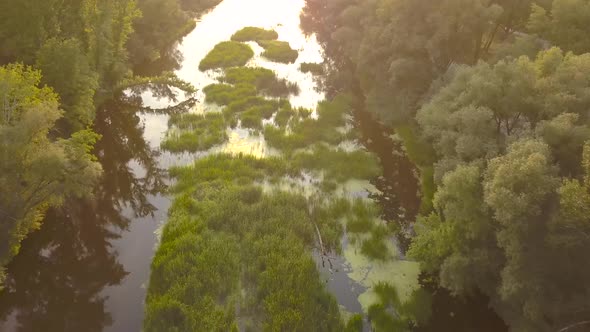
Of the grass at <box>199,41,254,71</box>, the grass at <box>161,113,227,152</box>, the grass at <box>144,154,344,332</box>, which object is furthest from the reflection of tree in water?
the grass at <box>199,41,254,71</box>

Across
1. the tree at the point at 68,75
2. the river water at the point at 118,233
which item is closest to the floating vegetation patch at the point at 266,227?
the river water at the point at 118,233

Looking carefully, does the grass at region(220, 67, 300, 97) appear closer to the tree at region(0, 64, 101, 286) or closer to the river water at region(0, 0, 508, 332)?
the river water at region(0, 0, 508, 332)

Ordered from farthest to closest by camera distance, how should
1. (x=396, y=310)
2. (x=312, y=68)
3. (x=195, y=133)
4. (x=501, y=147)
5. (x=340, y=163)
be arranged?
(x=312, y=68), (x=195, y=133), (x=340, y=163), (x=501, y=147), (x=396, y=310)

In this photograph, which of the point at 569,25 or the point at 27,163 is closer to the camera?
the point at 27,163

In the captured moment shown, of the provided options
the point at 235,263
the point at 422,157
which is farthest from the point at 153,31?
the point at 235,263

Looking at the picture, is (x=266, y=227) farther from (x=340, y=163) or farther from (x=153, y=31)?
(x=153, y=31)

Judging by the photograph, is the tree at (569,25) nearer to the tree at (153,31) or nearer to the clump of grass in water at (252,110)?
the clump of grass in water at (252,110)
